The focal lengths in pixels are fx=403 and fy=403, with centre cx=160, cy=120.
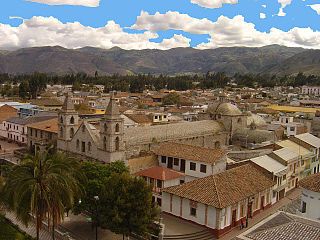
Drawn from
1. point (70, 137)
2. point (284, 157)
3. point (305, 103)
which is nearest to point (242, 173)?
point (284, 157)

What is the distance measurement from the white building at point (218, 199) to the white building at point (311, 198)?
5.67 m

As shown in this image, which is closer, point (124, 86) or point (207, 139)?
point (207, 139)

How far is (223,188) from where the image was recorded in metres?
33.0

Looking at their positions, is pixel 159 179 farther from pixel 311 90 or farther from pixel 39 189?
pixel 311 90

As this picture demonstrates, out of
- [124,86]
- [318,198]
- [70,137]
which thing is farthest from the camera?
[124,86]

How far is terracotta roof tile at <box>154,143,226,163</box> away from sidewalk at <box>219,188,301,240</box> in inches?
267

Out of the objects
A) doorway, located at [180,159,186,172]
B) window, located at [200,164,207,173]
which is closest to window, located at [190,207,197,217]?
window, located at [200,164,207,173]

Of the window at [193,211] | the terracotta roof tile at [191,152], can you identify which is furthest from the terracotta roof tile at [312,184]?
the terracotta roof tile at [191,152]

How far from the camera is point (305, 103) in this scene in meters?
118

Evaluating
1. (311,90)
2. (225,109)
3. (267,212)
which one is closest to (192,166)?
(267,212)

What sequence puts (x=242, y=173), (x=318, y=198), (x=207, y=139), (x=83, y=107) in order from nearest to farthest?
(x=318, y=198)
(x=242, y=173)
(x=207, y=139)
(x=83, y=107)

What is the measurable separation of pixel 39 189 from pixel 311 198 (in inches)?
713

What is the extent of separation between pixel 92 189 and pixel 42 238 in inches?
200

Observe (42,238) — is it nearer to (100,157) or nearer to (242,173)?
(100,157)
